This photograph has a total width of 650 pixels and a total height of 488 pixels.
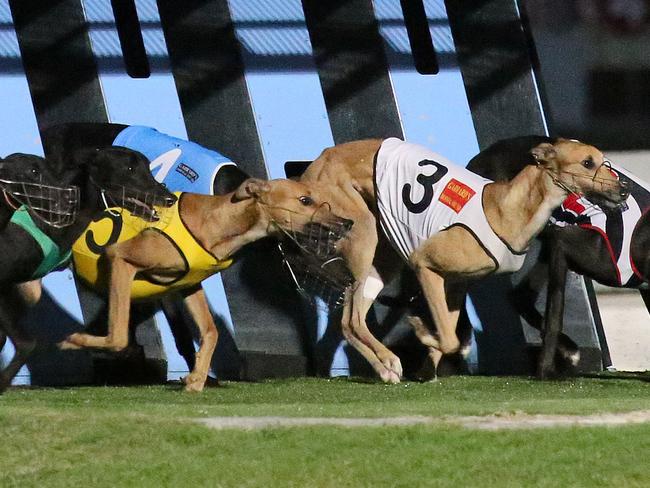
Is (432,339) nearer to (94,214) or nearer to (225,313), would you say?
(225,313)

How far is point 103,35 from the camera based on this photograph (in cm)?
1214

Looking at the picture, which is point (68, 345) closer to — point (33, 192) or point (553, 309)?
point (33, 192)

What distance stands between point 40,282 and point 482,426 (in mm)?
4363

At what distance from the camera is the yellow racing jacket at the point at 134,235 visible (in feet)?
33.4

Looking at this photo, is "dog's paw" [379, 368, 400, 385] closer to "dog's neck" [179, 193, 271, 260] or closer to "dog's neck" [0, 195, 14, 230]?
"dog's neck" [179, 193, 271, 260]

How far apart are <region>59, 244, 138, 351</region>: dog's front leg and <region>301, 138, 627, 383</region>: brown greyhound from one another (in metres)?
1.71

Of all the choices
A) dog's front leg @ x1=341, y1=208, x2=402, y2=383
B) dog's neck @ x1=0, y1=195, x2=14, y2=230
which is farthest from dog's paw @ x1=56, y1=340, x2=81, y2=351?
dog's front leg @ x1=341, y1=208, x2=402, y2=383

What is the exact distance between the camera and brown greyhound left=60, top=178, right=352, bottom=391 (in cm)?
1017

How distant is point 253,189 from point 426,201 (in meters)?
1.46

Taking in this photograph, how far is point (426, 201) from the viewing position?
36.4 ft

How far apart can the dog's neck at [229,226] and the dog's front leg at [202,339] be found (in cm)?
52

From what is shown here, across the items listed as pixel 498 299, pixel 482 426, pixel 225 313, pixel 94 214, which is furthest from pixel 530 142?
pixel 482 426

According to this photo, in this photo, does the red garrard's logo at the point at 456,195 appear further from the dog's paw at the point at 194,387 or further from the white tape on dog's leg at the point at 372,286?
the dog's paw at the point at 194,387

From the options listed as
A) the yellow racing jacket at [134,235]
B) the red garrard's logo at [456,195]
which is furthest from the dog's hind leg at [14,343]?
the red garrard's logo at [456,195]
